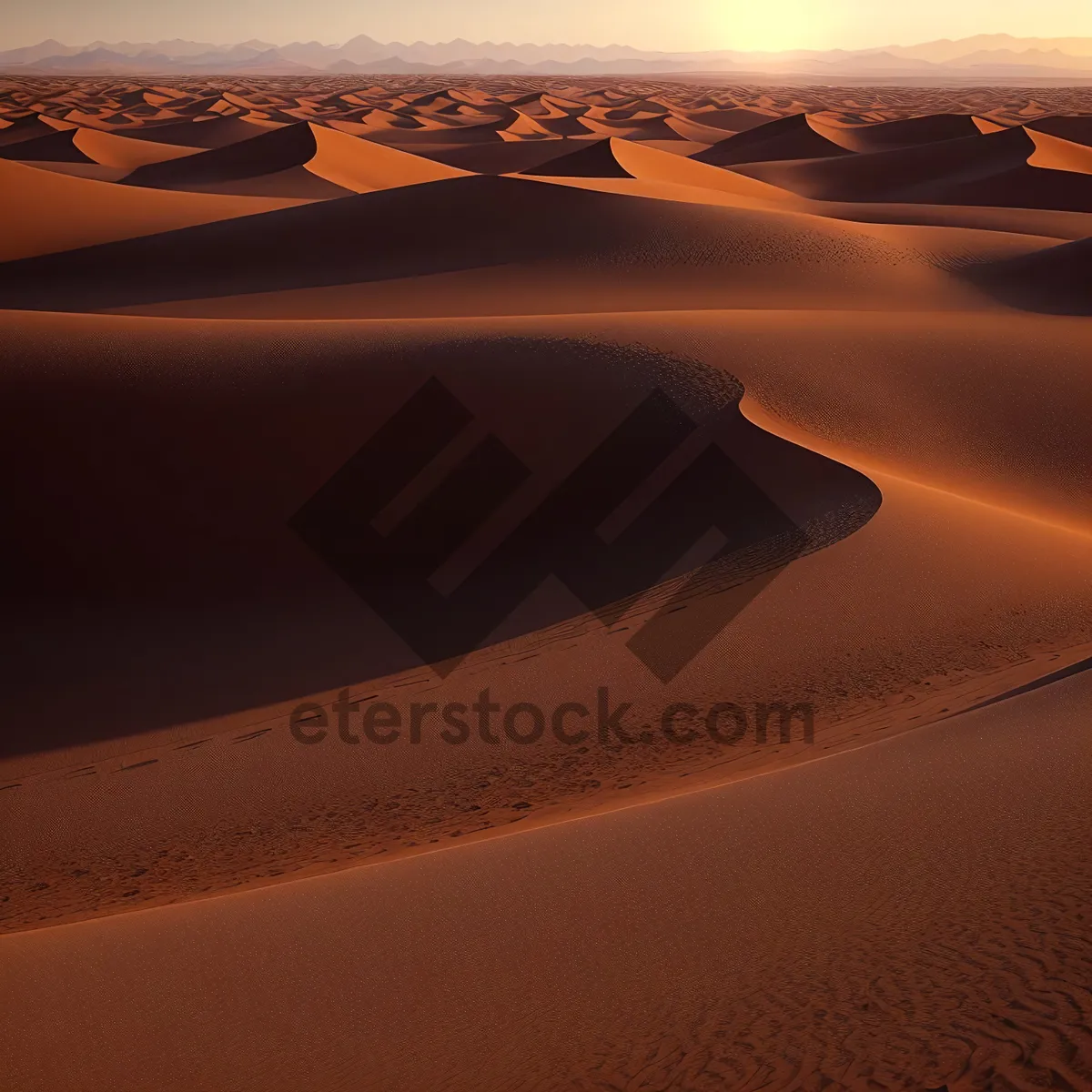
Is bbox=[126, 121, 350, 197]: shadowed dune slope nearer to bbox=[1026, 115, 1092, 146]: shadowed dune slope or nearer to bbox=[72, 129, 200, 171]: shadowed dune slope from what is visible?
bbox=[72, 129, 200, 171]: shadowed dune slope

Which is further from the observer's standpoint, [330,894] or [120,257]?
[120,257]

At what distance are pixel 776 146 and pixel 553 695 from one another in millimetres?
56412

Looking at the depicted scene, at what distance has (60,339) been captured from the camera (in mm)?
13758

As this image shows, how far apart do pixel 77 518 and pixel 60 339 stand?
3.17 metres

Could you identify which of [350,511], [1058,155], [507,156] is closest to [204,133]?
[507,156]

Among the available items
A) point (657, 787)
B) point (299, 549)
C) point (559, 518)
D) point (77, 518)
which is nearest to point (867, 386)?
point (559, 518)

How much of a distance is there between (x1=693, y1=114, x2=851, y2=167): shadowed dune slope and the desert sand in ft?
123

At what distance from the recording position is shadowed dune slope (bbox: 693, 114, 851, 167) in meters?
57.2

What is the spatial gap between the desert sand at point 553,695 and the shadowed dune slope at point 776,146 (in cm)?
3756

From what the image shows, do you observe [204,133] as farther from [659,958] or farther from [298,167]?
[659,958]

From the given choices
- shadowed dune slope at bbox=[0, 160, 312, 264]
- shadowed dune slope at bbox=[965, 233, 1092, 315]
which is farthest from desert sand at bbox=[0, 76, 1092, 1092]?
shadowed dune slope at bbox=[0, 160, 312, 264]

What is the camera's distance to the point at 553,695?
27.9ft

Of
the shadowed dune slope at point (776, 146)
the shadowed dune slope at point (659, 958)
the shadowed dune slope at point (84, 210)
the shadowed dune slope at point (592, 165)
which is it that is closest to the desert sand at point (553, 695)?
the shadowed dune slope at point (659, 958)

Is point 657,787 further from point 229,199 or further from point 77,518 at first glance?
point 229,199
